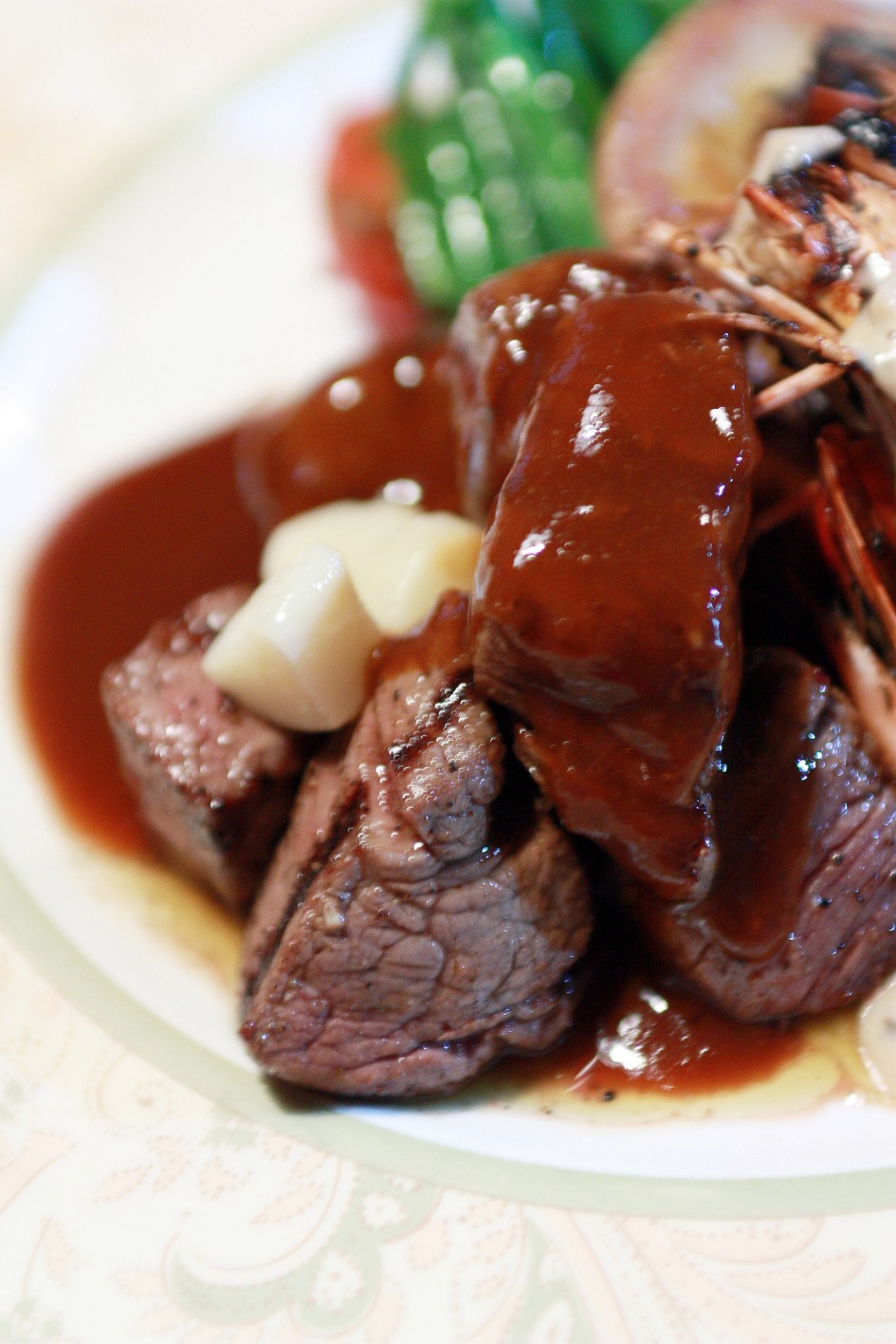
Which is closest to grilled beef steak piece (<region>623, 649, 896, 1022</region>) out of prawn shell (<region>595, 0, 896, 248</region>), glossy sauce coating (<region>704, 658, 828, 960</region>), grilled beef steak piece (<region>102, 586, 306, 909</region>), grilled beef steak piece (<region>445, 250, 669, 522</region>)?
glossy sauce coating (<region>704, 658, 828, 960</region>)

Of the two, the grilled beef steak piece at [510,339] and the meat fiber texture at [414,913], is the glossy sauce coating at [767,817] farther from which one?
the grilled beef steak piece at [510,339]

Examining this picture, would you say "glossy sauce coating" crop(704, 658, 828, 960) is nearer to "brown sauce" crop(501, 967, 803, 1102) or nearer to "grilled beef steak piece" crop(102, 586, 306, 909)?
"brown sauce" crop(501, 967, 803, 1102)

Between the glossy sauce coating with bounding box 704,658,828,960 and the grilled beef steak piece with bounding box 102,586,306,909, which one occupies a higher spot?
the grilled beef steak piece with bounding box 102,586,306,909

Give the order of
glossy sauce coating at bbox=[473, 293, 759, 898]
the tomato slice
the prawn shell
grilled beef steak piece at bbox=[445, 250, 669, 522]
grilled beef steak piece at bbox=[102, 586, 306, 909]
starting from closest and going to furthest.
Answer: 1. glossy sauce coating at bbox=[473, 293, 759, 898]
2. grilled beef steak piece at bbox=[445, 250, 669, 522]
3. grilled beef steak piece at bbox=[102, 586, 306, 909]
4. the prawn shell
5. the tomato slice

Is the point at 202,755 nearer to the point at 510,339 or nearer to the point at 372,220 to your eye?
the point at 510,339

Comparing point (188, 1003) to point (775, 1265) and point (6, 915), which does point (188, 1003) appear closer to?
point (6, 915)
